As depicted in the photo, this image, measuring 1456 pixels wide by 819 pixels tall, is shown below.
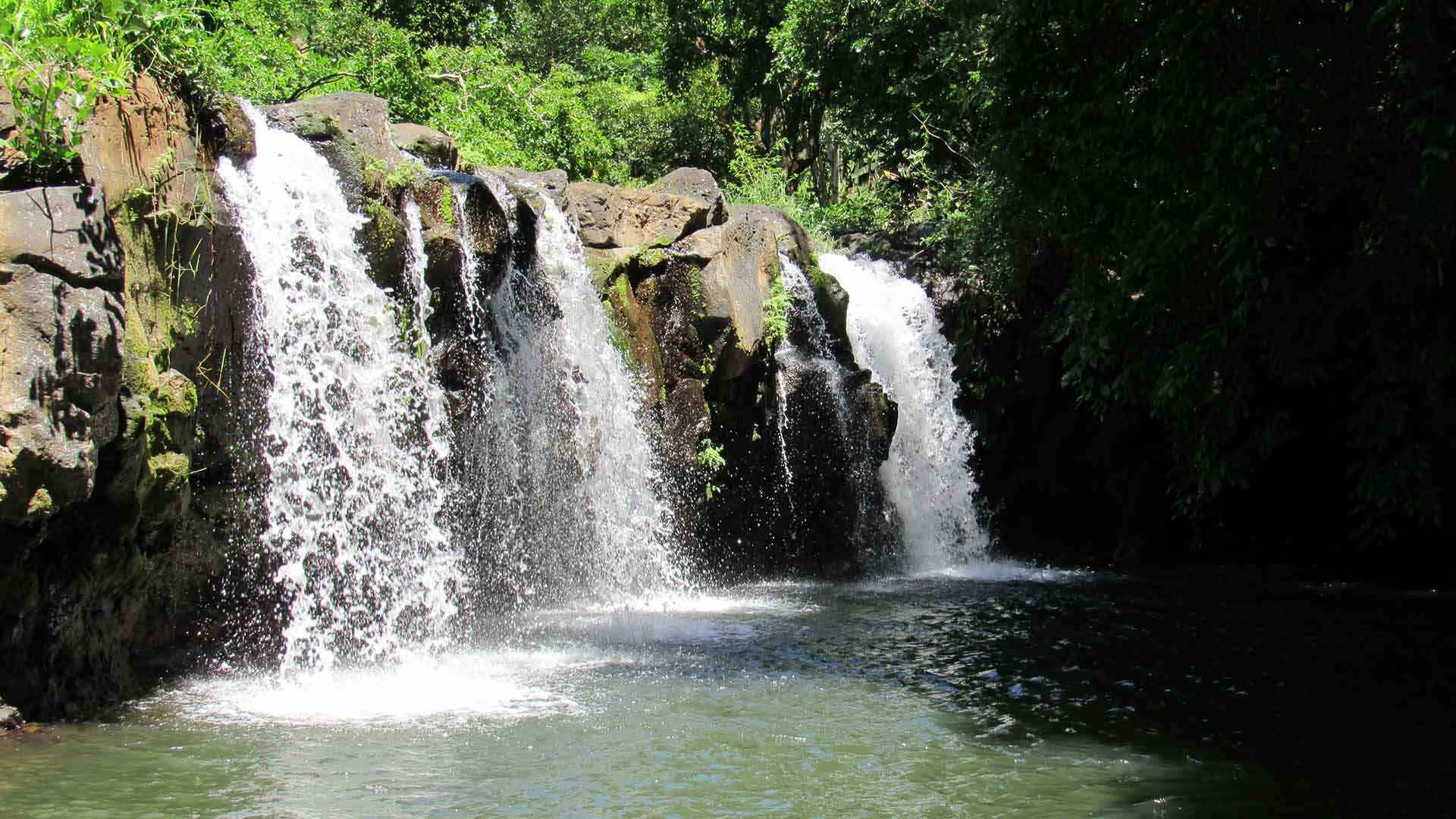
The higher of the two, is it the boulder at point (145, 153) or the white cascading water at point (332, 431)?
the boulder at point (145, 153)

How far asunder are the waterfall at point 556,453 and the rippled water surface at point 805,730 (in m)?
1.41

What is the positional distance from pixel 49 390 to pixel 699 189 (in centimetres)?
950

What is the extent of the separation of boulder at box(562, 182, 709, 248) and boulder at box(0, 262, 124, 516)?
7246 mm

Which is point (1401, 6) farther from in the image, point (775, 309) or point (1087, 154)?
point (775, 309)

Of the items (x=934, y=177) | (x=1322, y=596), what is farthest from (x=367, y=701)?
(x=934, y=177)

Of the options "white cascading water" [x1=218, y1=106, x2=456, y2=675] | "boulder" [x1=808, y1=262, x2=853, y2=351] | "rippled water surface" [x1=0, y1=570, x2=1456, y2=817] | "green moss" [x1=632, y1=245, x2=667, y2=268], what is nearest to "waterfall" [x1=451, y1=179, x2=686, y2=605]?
"green moss" [x1=632, y1=245, x2=667, y2=268]

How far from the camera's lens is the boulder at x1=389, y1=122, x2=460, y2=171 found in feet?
39.1

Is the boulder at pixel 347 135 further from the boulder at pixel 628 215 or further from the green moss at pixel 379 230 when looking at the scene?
the boulder at pixel 628 215

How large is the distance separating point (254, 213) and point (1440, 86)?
8110 millimetres

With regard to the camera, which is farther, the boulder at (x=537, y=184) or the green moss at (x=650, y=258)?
the green moss at (x=650, y=258)

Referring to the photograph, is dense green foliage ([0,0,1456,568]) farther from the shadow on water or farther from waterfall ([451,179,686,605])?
waterfall ([451,179,686,605])

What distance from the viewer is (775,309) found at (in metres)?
14.8

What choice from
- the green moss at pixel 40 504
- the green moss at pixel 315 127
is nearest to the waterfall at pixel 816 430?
the green moss at pixel 315 127

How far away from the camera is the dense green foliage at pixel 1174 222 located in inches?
301
